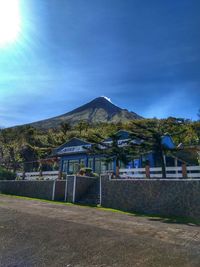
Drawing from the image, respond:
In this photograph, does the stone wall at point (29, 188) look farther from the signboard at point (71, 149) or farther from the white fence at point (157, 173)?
the signboard at point (71, 149)

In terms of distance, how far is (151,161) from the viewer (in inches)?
876

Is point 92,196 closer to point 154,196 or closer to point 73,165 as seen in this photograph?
point 154,196

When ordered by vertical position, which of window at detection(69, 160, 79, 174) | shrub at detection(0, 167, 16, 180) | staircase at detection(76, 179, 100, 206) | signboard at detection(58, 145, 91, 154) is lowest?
staircase at detection(76, 179, 100, 206)

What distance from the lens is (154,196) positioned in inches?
511

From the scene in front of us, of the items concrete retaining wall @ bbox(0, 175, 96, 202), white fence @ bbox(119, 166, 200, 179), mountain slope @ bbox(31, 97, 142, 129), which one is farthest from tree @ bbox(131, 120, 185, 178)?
mountain slope @ bbox(31, 97, 142, 129)

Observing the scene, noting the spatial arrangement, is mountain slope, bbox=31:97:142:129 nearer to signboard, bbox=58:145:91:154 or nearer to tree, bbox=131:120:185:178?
signboard, bbox=58:145:91:154

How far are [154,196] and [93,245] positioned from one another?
23.8 feet

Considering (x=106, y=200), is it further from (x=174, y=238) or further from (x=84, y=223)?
(x=174, y=238)

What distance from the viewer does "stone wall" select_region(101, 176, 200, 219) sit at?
38.4 feet

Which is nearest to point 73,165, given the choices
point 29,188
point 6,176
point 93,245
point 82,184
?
point 6,176

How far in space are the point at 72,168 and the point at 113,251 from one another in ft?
73.7

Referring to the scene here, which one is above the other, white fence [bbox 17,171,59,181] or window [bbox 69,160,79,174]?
window [bbox 69,160,79,174]

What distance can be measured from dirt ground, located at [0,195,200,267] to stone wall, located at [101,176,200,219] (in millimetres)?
3361

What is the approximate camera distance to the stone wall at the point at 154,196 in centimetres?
1171
